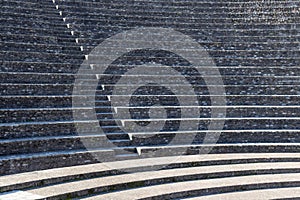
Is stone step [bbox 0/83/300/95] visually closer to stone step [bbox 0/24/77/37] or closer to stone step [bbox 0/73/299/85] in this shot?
stone step [bbox 0/73/299/85]

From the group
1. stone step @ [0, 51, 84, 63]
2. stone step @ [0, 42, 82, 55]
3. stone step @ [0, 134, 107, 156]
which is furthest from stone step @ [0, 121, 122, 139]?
stone step @ [0, 42, 82, 55]

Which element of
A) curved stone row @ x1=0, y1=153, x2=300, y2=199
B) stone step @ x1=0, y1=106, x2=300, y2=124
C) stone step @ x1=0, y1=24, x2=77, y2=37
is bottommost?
curved stone row @ x1=0, y1=153, x2=300, y2=199

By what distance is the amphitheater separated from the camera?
254 inches

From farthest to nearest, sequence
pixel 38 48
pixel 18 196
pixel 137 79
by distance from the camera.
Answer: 1. pixel 137 79
2. pixel 38 48
3. pixel 18 196

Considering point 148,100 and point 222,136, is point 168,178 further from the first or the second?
point 148,100

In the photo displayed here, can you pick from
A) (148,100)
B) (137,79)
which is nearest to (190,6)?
(137,79)

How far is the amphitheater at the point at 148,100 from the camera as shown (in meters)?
6.45

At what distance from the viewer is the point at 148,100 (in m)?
8.62

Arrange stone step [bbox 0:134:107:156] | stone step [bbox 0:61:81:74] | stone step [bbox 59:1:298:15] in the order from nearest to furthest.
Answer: stone step [bbox 0:134:107:156]
stone step [bbox 0:61:81:74]
stone step [bbox 59:1:298:15]

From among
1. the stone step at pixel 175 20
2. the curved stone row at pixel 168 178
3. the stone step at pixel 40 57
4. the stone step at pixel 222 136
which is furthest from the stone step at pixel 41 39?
the curved stone row at pixel 168 178

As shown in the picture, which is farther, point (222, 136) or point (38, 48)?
point (38, 48)

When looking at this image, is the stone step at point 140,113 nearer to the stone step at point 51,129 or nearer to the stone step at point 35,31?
the stone step at point 51,129

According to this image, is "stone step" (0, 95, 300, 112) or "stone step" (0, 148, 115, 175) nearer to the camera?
"stone step" (0, 148, 115, 175)

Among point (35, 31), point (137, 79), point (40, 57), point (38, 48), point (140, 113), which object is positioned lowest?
point (140, 113)
